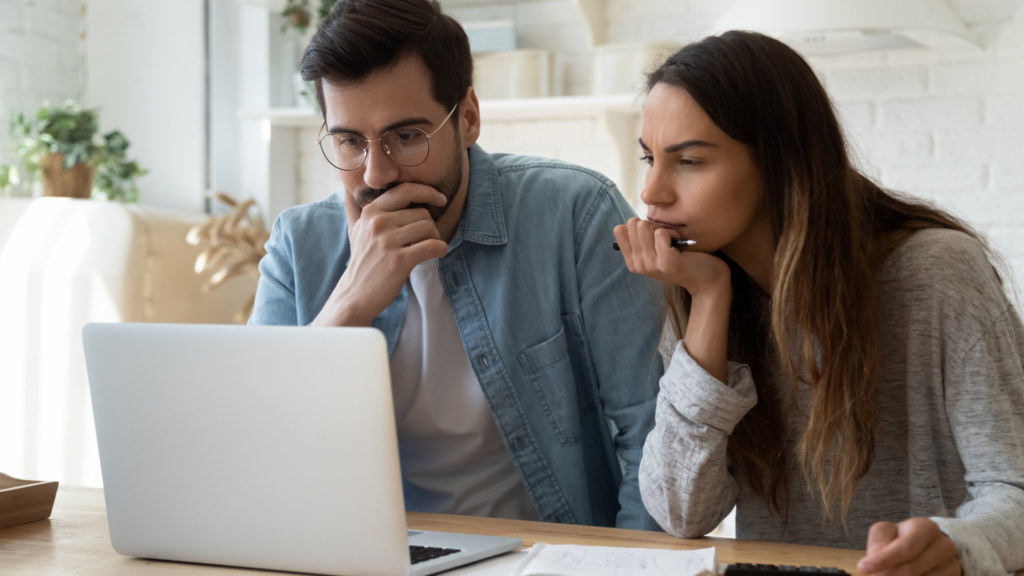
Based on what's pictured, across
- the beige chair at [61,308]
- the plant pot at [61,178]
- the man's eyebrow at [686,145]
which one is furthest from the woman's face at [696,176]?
the plant pot at [61,178]

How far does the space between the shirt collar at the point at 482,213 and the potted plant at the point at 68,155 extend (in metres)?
Result: 1.56

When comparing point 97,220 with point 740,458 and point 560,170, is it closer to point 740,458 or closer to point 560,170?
point 560,170

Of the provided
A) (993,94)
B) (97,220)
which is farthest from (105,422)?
(993,94)

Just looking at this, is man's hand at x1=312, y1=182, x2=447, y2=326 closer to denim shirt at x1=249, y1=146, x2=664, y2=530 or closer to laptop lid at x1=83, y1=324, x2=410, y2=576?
denim shirt at x1=249, y1=146, x2=664, y2=530

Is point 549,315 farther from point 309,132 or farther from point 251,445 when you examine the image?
point 309,132

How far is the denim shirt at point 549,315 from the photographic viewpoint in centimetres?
128

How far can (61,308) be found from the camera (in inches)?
91.2

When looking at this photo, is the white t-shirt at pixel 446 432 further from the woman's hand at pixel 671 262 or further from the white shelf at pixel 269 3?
the white shelf at pixel 269 3

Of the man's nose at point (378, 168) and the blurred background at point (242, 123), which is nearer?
the man's nose at point (378, 168)

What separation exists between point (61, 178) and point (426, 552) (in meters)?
2.03

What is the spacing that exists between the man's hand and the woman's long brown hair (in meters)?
0.41

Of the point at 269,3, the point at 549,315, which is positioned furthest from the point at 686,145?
the point at 269,3

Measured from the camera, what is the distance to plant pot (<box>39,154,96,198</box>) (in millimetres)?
2457

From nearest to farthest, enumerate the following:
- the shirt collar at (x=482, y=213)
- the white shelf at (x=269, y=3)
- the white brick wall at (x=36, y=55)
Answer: the shirt collar at (x=482, y=213) → the white shelf at (x=269, y=3) → the white brick wall at (x=36, y=55)
